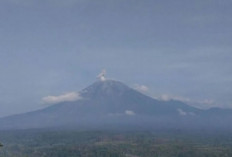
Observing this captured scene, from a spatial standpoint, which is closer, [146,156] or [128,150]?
[146,156]

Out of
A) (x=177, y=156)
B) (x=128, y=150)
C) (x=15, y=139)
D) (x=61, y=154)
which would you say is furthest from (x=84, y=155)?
(x=15, y=139)

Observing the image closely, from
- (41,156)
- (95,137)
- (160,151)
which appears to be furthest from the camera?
(95,137)

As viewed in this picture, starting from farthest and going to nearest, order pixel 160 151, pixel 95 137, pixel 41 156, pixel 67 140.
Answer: pixel 95 137 → pixel 67 140 → pixel 160 151 → pixel 41 156

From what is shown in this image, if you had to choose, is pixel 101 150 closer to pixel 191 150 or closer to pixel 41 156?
pixel 41 156

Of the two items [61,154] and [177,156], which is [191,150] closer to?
[177,156]

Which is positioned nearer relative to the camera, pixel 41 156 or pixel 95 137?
pixel 41 156

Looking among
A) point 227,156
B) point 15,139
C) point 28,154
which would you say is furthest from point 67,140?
point 227,156

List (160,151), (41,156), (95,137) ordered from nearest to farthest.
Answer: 1. (41,156)
2. (160,151)
3. (95,137)

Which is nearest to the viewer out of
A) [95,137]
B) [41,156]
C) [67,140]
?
[41,156]
